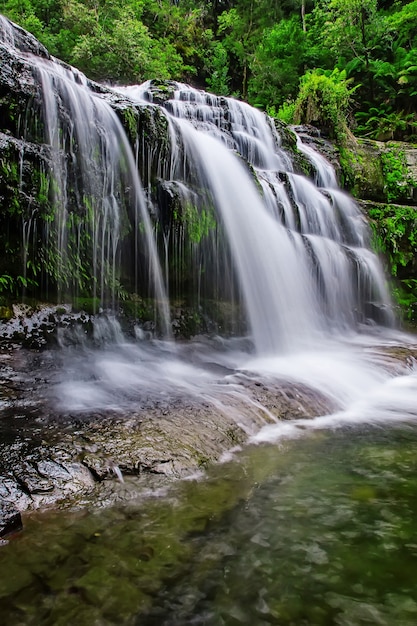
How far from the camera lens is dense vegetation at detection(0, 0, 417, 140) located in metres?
15.8

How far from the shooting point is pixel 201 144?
26.1ft

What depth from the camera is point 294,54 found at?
2009cm

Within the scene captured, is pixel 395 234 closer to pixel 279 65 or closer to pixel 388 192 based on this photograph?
pixel 388 192

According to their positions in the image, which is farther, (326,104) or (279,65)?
(279,65)

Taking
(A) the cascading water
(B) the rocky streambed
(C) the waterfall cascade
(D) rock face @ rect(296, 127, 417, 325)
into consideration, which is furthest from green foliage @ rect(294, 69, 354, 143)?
(B) the rocky streambed

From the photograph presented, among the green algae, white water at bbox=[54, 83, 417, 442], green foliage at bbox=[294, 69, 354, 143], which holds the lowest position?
the green algae

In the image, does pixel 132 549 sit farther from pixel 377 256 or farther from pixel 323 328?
pixel 377 256

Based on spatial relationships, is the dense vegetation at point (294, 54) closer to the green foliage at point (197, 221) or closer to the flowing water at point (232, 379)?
the flowing water at point (232, 379)

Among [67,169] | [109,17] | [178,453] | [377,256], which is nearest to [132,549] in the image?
[178,453]

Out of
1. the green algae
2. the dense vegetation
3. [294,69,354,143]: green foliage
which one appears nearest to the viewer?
the green algae

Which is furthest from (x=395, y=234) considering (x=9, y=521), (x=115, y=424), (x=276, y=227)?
(x=9, y=521)

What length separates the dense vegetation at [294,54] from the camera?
15.8 metres

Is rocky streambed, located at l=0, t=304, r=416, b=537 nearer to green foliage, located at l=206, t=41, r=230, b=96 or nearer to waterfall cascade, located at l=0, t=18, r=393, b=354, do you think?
waterfall cascade, located at l=0, t=18, r=393, b=354

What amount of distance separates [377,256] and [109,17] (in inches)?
625
